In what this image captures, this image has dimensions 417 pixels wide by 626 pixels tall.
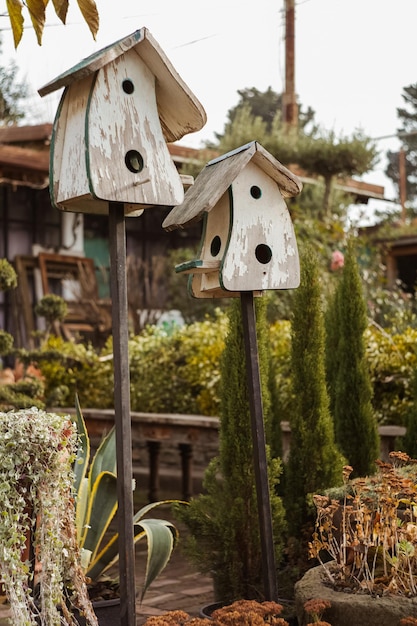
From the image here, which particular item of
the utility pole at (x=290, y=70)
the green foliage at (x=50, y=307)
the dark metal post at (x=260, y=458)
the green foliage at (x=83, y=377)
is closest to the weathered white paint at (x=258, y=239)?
the dark metal post at (x=260, y=458)

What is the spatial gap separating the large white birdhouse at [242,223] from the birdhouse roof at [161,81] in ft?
0.96

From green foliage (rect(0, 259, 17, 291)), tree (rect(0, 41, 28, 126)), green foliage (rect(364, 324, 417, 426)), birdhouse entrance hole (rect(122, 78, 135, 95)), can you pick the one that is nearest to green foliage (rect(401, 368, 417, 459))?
green foliage (rect(364, 324, 417, 426))

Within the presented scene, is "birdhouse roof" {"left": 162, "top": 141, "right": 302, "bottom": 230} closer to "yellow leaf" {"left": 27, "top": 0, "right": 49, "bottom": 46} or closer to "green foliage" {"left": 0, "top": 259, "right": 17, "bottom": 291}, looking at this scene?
"yellow leaf" {"left": 27, "top": 0, "right": 49, "bottom": 46}

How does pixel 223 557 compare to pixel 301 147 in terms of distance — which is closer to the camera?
pixel 223 557

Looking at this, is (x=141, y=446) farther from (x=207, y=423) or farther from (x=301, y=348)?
(x=301, y=348)

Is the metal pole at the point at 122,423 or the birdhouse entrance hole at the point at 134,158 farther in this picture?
the birdhouse entrance hole at the point at 134,158

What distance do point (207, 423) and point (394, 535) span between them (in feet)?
11.9

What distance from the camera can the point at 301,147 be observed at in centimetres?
1459

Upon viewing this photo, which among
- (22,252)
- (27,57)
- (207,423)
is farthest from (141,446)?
(27,57)

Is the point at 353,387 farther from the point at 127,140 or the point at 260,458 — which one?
the point at 127,140

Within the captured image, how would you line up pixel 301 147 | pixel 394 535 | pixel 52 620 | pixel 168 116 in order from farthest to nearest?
pixel 301 147 < pixel 168 116 < pixel 394 535 < pixel 52 620

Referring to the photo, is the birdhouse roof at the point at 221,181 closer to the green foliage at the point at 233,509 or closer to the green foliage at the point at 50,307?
the green foliage at the point at 233,509

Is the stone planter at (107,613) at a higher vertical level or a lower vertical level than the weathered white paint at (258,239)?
lower

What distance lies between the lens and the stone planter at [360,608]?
3502mm
